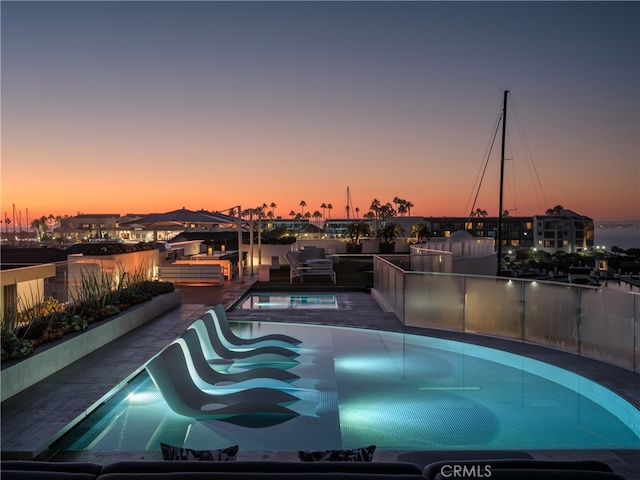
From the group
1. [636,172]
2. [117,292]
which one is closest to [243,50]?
[117,292]

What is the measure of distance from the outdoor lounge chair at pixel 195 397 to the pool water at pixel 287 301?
24.1 feet

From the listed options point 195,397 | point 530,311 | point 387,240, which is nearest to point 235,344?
point 195,397

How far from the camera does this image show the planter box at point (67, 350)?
212 inches

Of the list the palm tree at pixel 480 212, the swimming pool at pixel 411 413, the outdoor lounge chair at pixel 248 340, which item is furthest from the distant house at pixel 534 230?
the swimming pool at pixel 411 413

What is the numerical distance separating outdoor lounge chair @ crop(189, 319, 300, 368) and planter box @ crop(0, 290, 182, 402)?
1689mm

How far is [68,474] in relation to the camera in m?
2.10

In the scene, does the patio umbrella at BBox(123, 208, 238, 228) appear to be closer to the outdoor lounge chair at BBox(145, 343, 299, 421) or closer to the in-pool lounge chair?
the in-pool lounge chair

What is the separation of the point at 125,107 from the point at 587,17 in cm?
1988

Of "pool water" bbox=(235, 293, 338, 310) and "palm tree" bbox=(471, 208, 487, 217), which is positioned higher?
"palm tree" bbox=(471, 208, 487, 217)

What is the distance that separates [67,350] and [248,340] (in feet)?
9.81

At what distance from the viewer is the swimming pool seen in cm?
472

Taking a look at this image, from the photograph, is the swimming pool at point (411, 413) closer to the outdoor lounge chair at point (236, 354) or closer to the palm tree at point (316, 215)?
the outdoor lounge chair at point (236, 354)

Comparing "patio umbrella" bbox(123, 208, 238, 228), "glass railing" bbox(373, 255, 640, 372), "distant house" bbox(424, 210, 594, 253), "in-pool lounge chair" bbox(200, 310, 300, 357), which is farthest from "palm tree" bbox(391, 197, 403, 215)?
"in-pool lounge chair" bbox(200, 310, 300, 357)

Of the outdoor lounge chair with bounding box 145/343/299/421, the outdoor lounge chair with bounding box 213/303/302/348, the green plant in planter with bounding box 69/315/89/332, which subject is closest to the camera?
the outdoor lounge chair with bounding box 145/343/299/421
